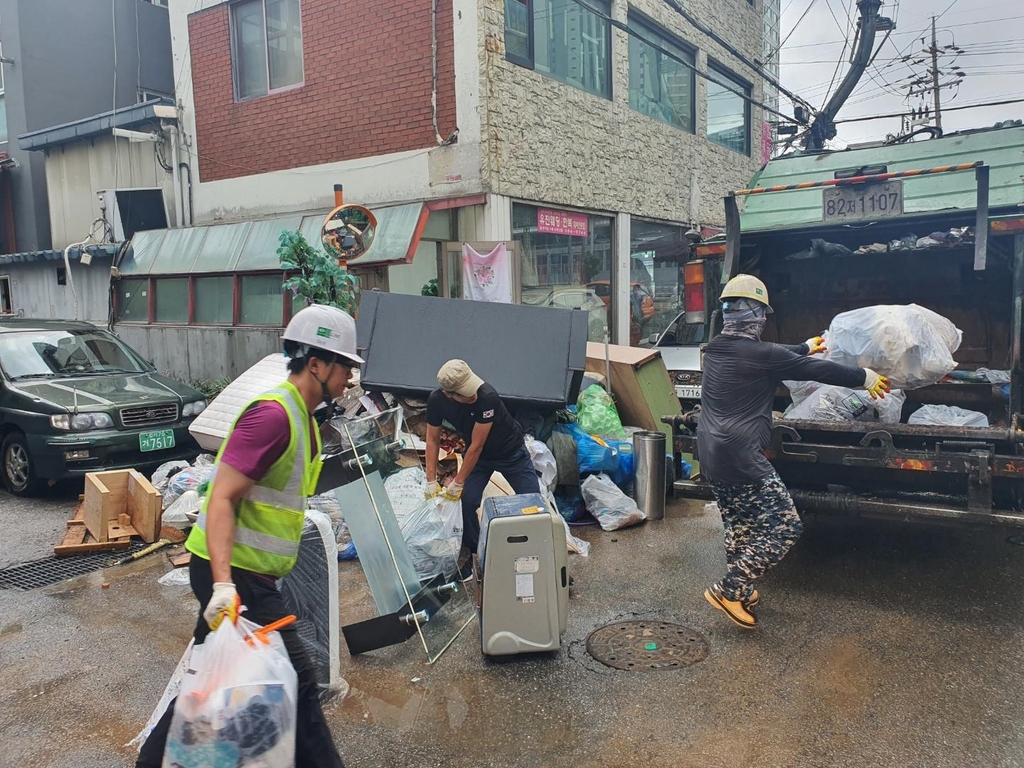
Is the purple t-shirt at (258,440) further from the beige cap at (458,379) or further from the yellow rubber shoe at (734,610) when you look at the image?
the yellow rubber shoe at (734,610)

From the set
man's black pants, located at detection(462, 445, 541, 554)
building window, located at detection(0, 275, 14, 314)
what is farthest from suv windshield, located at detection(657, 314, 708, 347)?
building window, located at detection(0, 275, 14, 314)

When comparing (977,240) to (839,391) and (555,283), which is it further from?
(555,283)

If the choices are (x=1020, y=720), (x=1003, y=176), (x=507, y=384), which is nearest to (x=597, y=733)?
(x=1020, y=720)

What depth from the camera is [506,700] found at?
3.62 metres

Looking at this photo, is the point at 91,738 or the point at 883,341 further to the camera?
the point at 883,341

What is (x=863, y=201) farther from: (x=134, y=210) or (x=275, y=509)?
A: (x=134, y=210)

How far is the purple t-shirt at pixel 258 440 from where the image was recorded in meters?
2.30

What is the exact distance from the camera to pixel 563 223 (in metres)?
11.0

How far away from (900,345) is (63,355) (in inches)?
314

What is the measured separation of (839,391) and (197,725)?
422 centimetres

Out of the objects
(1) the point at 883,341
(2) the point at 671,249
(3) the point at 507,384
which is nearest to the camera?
(1) the point at 883,341

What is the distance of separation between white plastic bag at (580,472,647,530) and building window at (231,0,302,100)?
25.5ft

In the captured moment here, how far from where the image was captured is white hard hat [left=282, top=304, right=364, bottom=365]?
2498 millimetres

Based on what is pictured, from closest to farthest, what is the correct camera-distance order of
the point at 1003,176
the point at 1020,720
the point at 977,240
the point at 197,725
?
the point at 197,725
the point at 1020,720
the point at 977,240
the point at 1003,176
